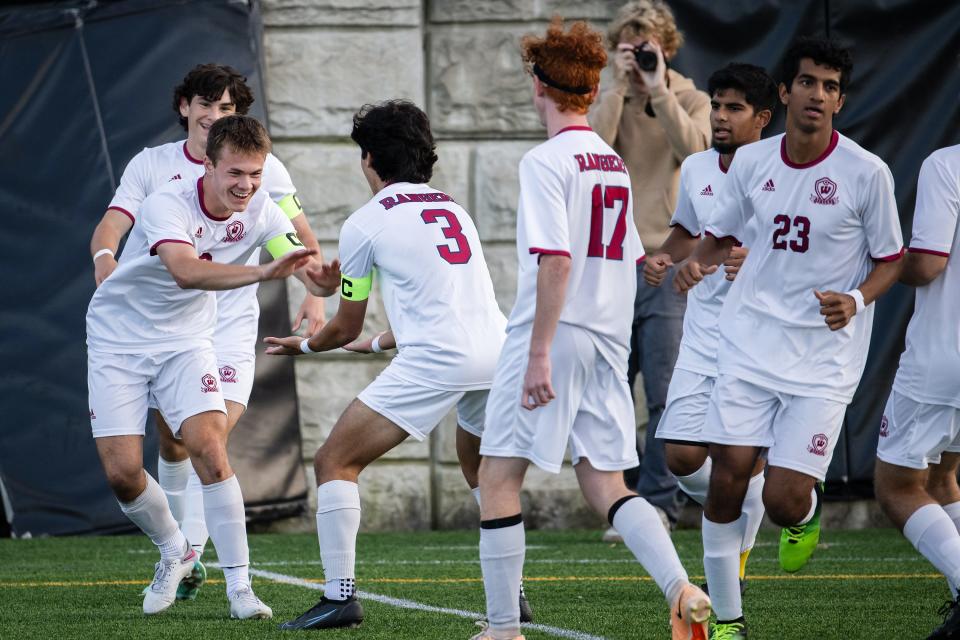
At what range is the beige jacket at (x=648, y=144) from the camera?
26.6 feet

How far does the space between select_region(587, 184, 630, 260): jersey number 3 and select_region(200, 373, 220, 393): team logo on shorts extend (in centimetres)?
192

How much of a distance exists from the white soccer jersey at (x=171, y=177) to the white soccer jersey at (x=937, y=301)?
9.25 ft

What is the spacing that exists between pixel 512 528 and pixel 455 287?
990 millimetres

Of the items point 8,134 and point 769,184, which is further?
point 8,134

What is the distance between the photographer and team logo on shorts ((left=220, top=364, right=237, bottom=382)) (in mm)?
6461

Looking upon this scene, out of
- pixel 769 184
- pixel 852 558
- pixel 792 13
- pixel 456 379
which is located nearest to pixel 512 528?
pixel 456 379

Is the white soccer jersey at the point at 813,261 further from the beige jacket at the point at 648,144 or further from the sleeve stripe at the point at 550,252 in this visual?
the beige jacket at the point at 648,144

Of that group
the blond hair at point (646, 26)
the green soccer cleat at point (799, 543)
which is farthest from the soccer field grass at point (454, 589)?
the blond hair at point (646, 26)

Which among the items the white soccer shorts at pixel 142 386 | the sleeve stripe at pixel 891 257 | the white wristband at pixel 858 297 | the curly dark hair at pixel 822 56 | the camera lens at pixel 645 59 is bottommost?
the white soccer shorts at pixel 142 386

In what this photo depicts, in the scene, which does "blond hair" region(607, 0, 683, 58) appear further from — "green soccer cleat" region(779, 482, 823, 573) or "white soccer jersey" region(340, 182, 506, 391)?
"white soccer jersey" region(340, 182, 506, 391)

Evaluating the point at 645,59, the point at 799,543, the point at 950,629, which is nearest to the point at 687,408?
the point at 799,543

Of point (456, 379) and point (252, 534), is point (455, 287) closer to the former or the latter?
point (456, 379)

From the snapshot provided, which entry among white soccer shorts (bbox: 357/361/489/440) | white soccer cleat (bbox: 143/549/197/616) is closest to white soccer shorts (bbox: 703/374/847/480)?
white soccer shorts (bbox: 357/361/489/440)

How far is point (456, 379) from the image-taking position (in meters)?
5.04
